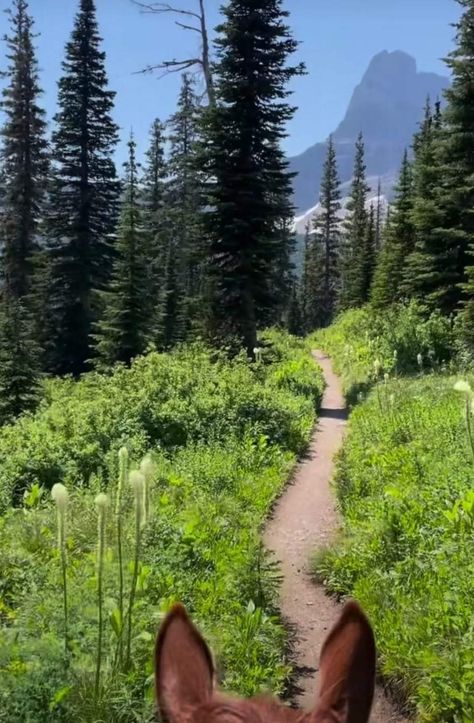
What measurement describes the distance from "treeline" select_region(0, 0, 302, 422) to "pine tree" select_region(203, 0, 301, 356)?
3 cm

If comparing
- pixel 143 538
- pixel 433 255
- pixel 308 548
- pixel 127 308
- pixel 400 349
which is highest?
pixel 433 255

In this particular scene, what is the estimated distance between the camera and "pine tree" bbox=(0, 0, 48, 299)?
34188mm

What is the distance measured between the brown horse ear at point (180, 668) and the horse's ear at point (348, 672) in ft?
0.93

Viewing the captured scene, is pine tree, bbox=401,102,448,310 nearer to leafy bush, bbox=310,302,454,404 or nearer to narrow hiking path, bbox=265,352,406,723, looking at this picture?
leafy bush, bbox=310,302,454,404

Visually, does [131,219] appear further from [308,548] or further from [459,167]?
[308,548]

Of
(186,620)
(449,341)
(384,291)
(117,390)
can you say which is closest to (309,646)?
(186,620)

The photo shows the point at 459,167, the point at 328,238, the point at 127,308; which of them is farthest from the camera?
the point at 328,238

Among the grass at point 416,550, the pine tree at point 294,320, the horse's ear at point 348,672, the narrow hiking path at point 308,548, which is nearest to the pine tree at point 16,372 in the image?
the narrow hiking path at point 308,548

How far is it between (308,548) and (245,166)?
1397 cm

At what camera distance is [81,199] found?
102ft

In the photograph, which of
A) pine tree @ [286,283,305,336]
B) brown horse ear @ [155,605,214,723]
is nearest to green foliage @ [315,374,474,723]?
brown horse ear @ [155,605,214,723]

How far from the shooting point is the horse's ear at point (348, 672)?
4.96 ft

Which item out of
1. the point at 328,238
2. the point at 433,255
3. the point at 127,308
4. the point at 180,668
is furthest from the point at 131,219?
the point at 328,238

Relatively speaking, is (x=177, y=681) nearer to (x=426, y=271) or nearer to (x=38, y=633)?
(x=38, y=633)
